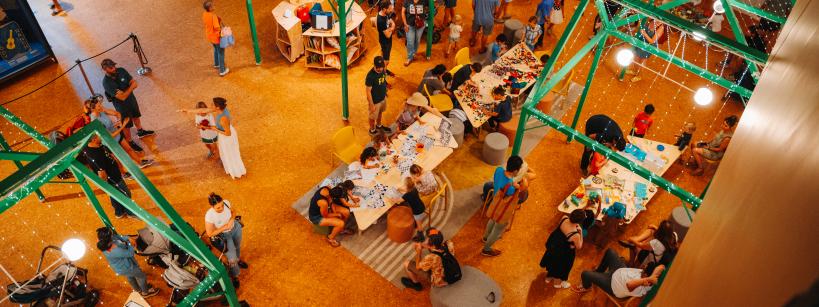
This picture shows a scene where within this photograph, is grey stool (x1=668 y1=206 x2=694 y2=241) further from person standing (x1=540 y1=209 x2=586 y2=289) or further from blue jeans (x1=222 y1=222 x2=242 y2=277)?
blue jeans (x1=222 y1=222 x2=242 y2=277)

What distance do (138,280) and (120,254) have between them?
729 millimetres

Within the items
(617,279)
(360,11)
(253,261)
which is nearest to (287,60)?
(360,11)

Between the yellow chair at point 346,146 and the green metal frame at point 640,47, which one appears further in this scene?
the yellow chair at point 346,146

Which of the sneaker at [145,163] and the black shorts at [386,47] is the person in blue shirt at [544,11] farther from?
the sneaker at [145,163]

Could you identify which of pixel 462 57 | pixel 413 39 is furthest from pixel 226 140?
pixel 462 57

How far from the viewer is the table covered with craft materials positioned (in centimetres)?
752

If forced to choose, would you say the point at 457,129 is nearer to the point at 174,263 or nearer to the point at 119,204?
the point at 174,263

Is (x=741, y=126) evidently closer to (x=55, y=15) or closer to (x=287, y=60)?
(x=287, y=60)

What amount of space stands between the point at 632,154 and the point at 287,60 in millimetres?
5998

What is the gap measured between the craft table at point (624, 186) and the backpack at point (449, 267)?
1855 mm

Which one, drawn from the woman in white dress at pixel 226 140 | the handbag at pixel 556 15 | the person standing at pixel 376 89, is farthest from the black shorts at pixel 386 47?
the handbag at pixel 556 15

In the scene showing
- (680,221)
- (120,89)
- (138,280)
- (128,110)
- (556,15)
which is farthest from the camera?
(556,15)

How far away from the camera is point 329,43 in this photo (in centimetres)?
1019

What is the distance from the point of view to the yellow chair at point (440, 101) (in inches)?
365
